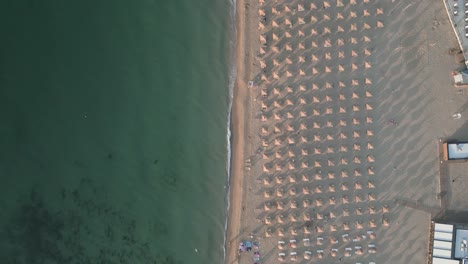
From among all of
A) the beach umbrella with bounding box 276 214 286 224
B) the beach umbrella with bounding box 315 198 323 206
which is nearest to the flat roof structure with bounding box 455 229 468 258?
the beach umbrella with bounding box 315 198 323 206

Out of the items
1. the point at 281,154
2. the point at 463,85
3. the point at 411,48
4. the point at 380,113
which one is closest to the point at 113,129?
the point at 281,154

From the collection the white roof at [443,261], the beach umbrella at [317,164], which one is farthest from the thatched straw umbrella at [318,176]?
the white roof at [443,261]

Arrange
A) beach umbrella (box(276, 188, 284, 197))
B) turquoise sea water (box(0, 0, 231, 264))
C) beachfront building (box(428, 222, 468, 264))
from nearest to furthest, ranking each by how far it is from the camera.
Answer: turquoise sea water (box(0, 0, 231, 264)), beachfront building (box(428, 222, 468, 264)), beach umbrella (box(276, 188, 284, 197))

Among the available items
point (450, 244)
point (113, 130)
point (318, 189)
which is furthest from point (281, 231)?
point (113, 130)

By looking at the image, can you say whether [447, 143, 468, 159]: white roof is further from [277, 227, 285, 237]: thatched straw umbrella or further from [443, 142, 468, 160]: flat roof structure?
[277, 227, 285, 237]: thatched straw umbrella

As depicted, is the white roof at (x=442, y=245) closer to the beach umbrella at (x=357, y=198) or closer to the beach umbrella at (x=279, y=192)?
the beach umbrella at (x=357, y=198)
